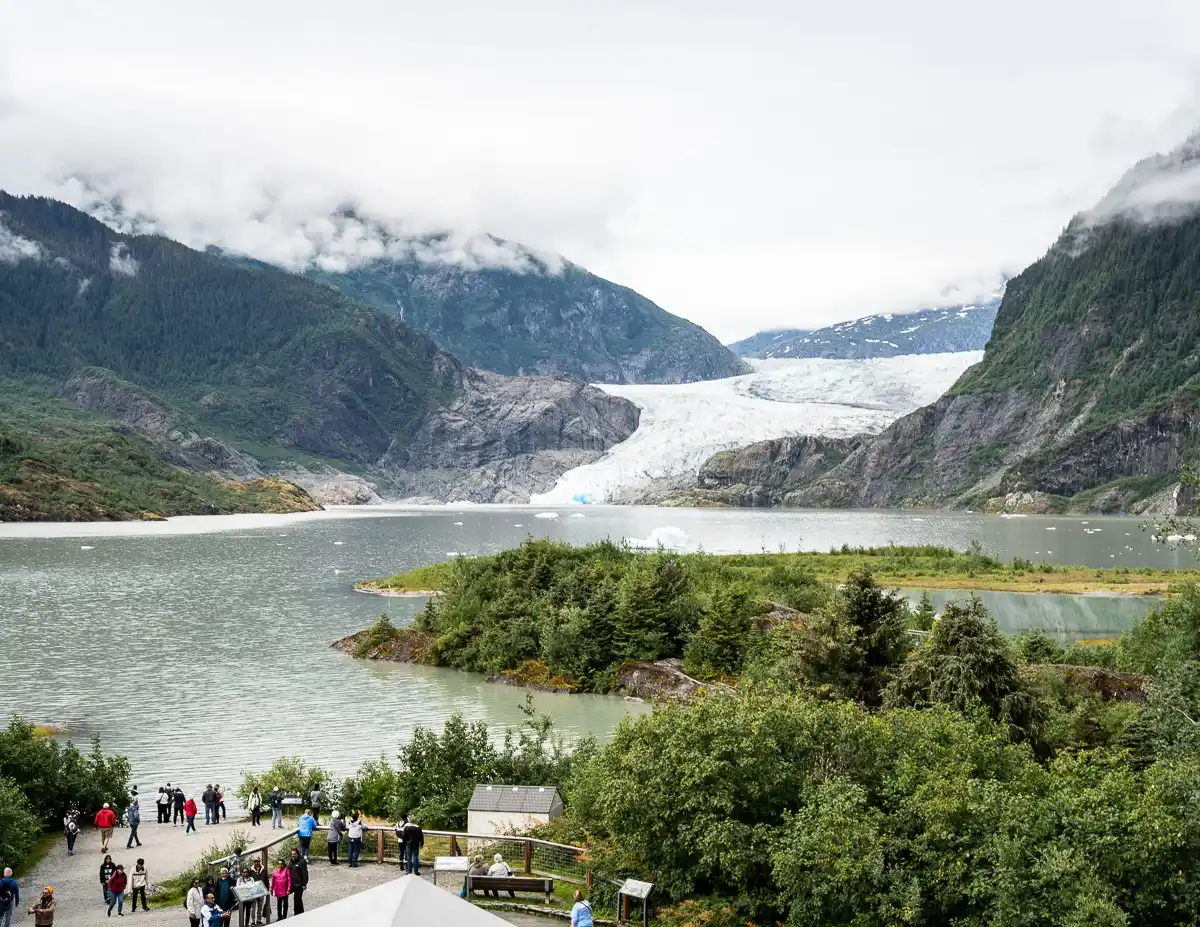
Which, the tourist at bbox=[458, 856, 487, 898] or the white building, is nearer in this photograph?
the tourist at bbox=[458, 856, 487, 898]

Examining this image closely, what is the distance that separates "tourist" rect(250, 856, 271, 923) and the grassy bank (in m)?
56.6

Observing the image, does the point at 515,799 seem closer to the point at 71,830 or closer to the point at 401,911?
the point at 71,830

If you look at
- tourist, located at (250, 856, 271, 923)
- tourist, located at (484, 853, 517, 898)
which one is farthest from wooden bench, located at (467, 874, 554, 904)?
tourist, located at (250, 856, 271, 923)

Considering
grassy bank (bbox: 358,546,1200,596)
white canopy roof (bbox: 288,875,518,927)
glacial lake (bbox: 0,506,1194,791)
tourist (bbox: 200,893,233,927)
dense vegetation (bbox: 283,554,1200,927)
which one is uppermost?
white canopy roof (bbox: 288,875,518,927)

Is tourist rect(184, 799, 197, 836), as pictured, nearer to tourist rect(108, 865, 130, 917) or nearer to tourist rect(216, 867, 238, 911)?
tourist rect(108, 865, 130, 917)

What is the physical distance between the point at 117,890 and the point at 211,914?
132 inches

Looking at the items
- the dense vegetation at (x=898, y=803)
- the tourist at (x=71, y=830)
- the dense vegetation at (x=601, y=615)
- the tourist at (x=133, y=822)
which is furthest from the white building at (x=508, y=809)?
the dense vegetation at (x=601, y=615)

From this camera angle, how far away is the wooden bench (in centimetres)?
2200

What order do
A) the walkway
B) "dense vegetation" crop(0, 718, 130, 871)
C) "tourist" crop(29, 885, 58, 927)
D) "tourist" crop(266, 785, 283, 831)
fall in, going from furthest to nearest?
"dense vegetation" crop(0, 718, 130, 871) → "tourist" crop(266, 785, 283, 831) → the walkway → "tourist" crop(29, 885, 58, 927)

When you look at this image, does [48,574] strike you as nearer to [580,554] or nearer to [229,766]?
[580,554]

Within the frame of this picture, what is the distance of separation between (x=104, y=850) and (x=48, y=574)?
259 ft

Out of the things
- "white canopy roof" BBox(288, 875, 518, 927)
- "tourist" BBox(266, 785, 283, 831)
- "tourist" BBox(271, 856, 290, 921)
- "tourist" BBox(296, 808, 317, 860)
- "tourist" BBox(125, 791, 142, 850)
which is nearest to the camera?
"white canopy roof" BBox(288, 875, 518, 927)

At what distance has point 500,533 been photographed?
6196 inches

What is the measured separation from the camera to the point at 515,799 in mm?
27484
